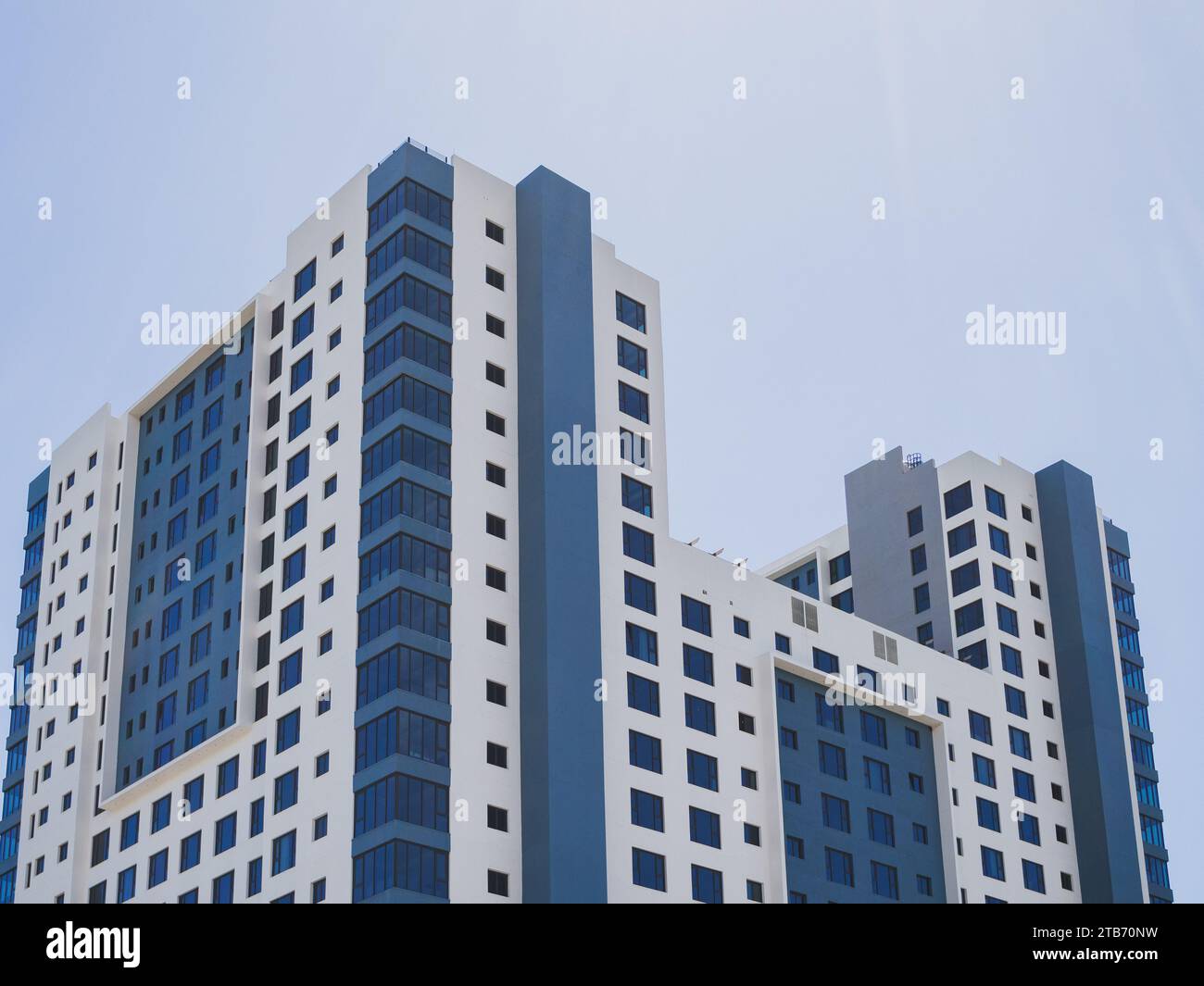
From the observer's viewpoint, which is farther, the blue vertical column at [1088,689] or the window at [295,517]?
the blue vertical column at [1088,689]

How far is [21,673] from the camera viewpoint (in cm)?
10425

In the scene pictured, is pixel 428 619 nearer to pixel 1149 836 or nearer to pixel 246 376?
pixel 246 376

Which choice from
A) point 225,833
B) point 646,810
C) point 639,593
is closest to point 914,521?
point 639,593

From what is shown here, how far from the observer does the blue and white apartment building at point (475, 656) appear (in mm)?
75750

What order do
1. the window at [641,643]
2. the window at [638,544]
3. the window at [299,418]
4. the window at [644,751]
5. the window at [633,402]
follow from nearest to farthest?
the window at [644,751], the window at [641,643], the window at [638,544], the window at [299,418], the window at [633,402]

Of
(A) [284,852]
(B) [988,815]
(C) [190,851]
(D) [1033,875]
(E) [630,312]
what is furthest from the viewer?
(D) [1033,875]

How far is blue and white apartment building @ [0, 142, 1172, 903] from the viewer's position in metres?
75.8

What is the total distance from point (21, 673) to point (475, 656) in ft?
132

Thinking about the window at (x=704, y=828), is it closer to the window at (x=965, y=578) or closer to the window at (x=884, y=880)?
the window at (x=884, y=880)

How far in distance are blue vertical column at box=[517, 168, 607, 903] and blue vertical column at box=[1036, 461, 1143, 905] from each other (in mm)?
38153

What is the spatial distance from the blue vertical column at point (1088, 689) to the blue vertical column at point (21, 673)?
6182 centimetres

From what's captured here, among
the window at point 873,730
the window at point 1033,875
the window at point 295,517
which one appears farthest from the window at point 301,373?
the window at point 1033,875

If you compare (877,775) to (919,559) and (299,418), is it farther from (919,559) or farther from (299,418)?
(299,418)

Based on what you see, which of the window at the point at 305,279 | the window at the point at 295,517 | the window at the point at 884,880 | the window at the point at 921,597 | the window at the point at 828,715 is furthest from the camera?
the window at the point at 921,597
